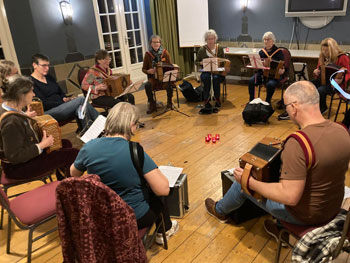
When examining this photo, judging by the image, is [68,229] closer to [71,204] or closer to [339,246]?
[71,204]

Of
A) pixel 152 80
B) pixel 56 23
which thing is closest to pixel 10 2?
pixel 56 23

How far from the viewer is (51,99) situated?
12.8ft

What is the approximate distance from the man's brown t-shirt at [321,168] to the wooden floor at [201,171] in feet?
2.04

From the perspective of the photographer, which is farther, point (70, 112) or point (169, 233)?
point (70, 112)

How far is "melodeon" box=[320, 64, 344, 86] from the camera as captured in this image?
13.4 feet

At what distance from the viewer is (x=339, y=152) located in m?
1.57

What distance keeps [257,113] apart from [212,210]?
2218 millimetres

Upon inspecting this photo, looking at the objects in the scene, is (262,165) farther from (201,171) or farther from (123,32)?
(123,32)

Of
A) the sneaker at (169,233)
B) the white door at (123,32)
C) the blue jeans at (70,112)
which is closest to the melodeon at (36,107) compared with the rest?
the blue jeans at (70,112)

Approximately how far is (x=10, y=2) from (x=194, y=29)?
12.2ft

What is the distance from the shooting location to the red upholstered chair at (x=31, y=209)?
78.0 inches

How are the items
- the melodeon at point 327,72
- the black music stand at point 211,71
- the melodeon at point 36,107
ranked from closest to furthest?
the melodeon at point 36,107 → the melodeon at point 327,72 → the black music stand at point 211,71

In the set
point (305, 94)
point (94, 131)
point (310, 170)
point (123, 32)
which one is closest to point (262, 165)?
point (310, 170)

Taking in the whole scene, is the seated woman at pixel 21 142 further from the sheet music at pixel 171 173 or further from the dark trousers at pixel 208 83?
the dark trousers at pixel 208 83
